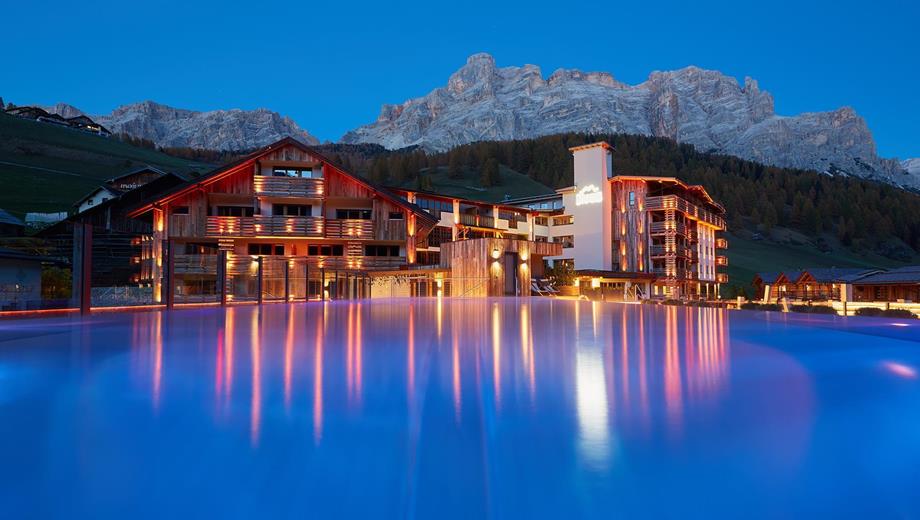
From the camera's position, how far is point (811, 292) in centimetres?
5150

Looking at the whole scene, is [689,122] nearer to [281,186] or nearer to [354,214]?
[354,214]

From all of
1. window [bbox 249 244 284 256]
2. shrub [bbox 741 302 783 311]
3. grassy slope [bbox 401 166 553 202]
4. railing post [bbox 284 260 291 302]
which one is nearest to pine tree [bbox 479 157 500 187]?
grassy slope [bbox 401 166 553 202]

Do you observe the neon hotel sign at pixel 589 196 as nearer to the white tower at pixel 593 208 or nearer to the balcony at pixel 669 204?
the white tower at pixel 593 208

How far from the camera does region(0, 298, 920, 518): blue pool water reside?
1.37 meters

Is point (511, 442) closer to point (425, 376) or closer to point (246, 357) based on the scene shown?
point (425, 376)

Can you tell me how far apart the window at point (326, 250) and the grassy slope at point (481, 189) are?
54.4 meters

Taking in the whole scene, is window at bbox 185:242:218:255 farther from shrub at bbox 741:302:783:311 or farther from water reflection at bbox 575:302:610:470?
water reflection at bbox 575:302:610:470

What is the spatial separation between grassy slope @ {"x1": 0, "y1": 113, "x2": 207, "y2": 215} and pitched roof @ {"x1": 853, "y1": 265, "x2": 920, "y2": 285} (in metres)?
75.0

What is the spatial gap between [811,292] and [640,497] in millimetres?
58953

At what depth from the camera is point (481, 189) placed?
92188 millimetres

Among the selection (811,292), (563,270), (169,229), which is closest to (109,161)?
(169,229)

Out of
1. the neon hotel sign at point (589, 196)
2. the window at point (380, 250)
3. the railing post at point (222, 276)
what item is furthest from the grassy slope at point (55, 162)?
the railing post at point (222, 276)

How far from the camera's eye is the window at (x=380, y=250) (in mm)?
30781

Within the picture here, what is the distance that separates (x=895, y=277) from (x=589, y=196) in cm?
2292
